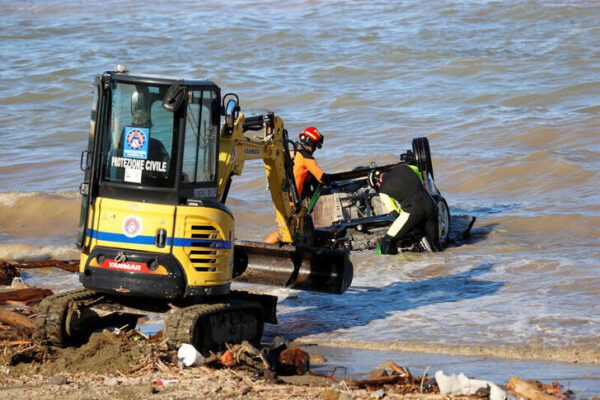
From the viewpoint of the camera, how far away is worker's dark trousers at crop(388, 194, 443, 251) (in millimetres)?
13703

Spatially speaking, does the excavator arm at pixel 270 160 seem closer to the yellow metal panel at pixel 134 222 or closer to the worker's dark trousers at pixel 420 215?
the yellow metal panel at pixel 134 222

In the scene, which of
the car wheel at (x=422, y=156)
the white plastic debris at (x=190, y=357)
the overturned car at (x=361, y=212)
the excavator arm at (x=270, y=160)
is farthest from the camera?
the car wheel at (x=422, y=156)

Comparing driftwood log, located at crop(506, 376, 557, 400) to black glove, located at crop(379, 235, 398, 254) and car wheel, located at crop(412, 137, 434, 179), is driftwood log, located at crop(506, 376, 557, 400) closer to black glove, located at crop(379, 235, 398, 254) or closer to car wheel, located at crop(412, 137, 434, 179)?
black glove, located at crop(379, 235, 398, 254)

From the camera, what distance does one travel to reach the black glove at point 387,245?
1405 centimetres

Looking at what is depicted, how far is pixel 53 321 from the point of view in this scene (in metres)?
9.06

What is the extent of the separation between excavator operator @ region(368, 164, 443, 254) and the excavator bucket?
2991 millimetres

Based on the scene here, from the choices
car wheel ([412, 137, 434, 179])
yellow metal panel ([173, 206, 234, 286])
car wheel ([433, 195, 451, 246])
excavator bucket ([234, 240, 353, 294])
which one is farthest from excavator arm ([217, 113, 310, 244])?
car wheel ([412, 137, 434, 179])

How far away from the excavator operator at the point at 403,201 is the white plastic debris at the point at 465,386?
237 inches

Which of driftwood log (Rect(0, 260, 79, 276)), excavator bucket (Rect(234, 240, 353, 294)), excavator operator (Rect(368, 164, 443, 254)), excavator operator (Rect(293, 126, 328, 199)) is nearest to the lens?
excavator bucket (Rect(234, 240, 353, 294))

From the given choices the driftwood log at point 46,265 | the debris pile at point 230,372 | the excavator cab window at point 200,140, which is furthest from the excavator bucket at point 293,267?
the driftwood log at point 46,265

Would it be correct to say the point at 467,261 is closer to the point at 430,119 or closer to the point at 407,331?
the point at 407,331

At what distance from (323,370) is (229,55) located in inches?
1084

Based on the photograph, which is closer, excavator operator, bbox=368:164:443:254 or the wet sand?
the wet sand

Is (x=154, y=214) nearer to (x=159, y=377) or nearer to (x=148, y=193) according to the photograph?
(x=148, y=193)
